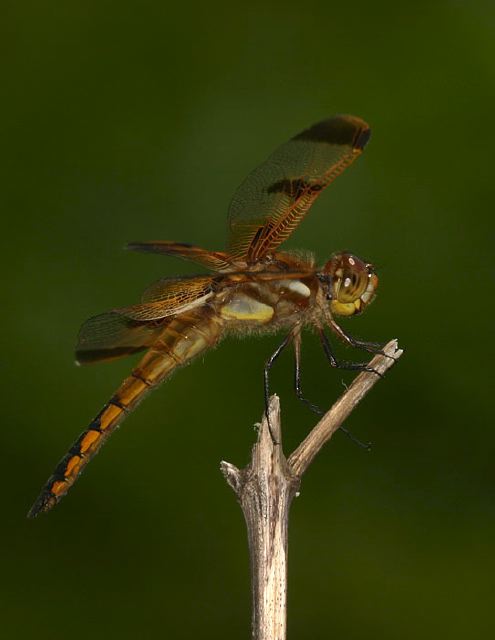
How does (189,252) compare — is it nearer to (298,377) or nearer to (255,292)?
(255,292)

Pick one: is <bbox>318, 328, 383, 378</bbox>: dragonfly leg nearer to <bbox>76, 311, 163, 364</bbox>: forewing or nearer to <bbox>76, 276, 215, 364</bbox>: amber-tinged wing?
<bbox>76, 276, 215, 364</bbox>: amber-tinged wing

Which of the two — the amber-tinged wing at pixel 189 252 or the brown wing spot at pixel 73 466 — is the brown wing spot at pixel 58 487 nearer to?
the brown wing spot at pixel 73 466

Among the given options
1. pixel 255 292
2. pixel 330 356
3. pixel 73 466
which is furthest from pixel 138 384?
pixel 330 356

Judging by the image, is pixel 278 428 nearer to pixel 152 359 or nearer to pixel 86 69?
pixel 152 359

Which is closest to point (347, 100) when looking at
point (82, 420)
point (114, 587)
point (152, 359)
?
point (152, 359)

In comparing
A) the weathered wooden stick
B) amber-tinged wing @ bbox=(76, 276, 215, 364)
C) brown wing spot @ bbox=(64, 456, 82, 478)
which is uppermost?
amber-tinged wing @ bbox=(76, 276, 215, 364)

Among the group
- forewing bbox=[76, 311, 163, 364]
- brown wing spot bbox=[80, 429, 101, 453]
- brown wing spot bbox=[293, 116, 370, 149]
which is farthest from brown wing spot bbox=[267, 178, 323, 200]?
brown wing spot bbox=[80, 429, 101, 453]
